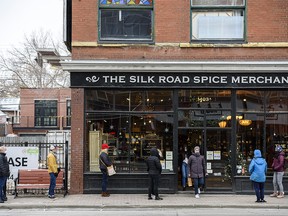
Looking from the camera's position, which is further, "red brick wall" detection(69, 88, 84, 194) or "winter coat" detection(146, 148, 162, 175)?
"red brick wall" detection(69, 88, 84, 194)

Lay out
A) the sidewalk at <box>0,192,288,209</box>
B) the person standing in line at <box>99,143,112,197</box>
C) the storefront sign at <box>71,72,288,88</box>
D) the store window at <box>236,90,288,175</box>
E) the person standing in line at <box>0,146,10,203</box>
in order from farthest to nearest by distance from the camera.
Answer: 1. the store window at <box>236,90,288,175</box>
2. the storefront sign at <box>71,72,288,88</box>
3. the person standing in line at <box>99,143,112,197</box>
4. the person standing in line at <box>0,146,10,203</box>
5. the sidewalk at <box>0,192,288,209</box>

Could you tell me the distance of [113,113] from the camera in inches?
619

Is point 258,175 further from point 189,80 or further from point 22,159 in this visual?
point 22,159

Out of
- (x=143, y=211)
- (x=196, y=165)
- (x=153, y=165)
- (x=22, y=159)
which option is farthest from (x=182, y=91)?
(x=22, y=159)

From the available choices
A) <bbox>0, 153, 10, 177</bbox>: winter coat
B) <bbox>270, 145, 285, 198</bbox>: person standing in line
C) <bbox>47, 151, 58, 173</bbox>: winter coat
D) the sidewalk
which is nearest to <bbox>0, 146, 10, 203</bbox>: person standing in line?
<bbox>0, 153, 10, 177</bbox>: winter coat

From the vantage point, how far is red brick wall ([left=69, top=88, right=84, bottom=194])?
1553 cm

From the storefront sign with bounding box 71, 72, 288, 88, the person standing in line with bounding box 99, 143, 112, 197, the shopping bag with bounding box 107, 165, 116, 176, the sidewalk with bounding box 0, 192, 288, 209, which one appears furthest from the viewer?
the storefront sign with bounding box 71, 72, 288, 88

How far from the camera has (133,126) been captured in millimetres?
15742

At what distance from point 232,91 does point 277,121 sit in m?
1.86

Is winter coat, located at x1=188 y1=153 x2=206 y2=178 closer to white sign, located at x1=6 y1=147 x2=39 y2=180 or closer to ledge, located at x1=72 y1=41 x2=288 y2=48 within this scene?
ledge, located at x1=72 y1=41 x2=288 y2=48

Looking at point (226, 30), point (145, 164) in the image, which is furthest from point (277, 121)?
point (145, 164)

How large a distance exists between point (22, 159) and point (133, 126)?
392cm

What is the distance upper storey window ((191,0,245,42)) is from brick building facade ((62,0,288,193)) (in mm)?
106

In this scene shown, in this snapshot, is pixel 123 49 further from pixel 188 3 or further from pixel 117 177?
pixel 117 177
